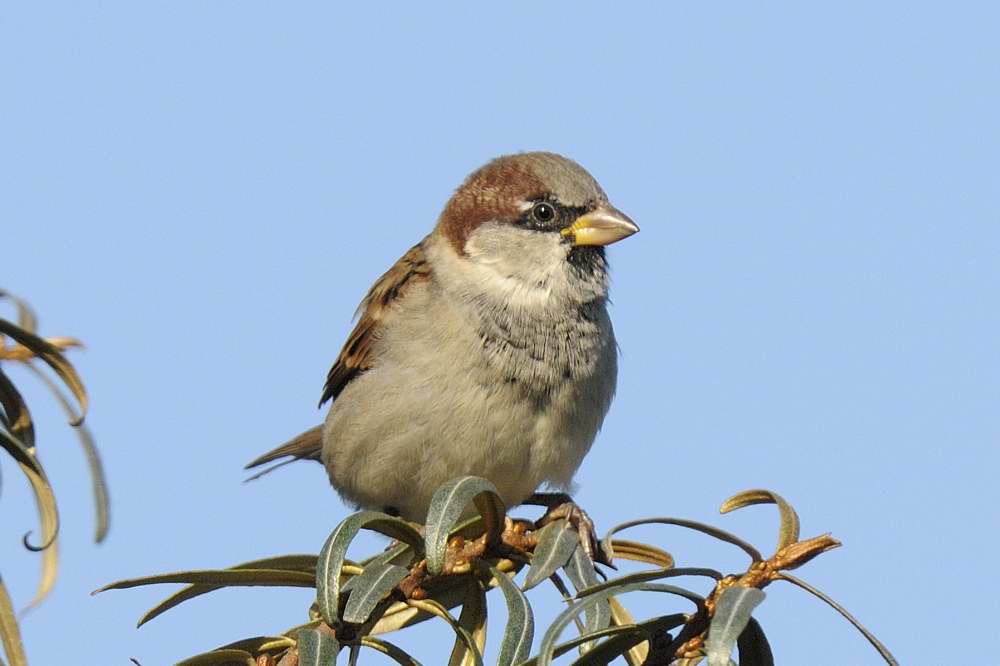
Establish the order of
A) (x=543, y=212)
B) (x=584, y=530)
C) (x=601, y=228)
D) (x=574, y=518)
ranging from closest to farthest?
(x=584, y=530) → (x=574, y=518) → (x=601, y=228) → (x=543, y=212)

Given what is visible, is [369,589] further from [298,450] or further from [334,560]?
[298,450]

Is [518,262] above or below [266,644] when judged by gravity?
above

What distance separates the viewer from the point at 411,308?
375cm

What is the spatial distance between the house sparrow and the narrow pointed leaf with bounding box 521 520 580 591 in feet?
5.16

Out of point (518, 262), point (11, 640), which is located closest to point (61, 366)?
point (11, 640)

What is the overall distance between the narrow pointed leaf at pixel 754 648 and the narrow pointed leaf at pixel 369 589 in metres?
0.42

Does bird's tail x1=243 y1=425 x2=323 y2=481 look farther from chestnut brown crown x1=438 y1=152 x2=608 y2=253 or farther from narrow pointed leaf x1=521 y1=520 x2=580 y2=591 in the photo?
narrow pointed leaf x1=521 y1=520 x2=580 y2=591

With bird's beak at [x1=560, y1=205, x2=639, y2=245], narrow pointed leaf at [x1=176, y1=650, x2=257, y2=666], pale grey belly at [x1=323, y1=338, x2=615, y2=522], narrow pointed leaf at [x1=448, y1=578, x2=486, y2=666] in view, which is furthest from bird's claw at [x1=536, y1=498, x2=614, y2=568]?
bird's beak at [x1=560, y1=205, x2=639, y2=245]

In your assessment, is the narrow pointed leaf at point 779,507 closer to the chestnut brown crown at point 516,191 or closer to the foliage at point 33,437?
the foliage at point 33,437

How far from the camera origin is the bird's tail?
464 cm

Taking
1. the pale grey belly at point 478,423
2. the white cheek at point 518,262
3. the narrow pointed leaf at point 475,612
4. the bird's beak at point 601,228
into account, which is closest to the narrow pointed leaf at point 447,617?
the narrow pointed leaf at point 475,612

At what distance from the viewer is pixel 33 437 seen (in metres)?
1.86

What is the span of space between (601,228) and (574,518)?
1251 millimetres

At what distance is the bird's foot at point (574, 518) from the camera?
2.25m
